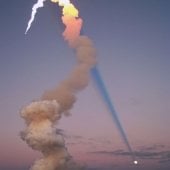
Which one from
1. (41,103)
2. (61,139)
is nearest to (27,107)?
(41,103)

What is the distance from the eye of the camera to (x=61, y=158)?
102188 mm

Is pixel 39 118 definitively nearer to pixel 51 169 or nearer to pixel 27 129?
pixel 27 129

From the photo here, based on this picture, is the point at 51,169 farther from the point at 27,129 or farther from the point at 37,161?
the point at 27,129

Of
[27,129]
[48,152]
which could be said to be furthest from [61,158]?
[27,129]

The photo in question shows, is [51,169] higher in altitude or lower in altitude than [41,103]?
lower

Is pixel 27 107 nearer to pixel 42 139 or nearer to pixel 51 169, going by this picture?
pixel 42 139

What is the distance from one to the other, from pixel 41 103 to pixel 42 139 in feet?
24.8

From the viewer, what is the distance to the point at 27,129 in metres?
99.1

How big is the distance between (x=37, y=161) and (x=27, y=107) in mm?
12776

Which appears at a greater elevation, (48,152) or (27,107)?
(27,107)

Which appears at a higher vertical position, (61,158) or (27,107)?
(27,107)

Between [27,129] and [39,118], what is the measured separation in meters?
3.48

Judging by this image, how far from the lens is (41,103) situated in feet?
321

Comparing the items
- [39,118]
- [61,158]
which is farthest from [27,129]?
[61,158]
